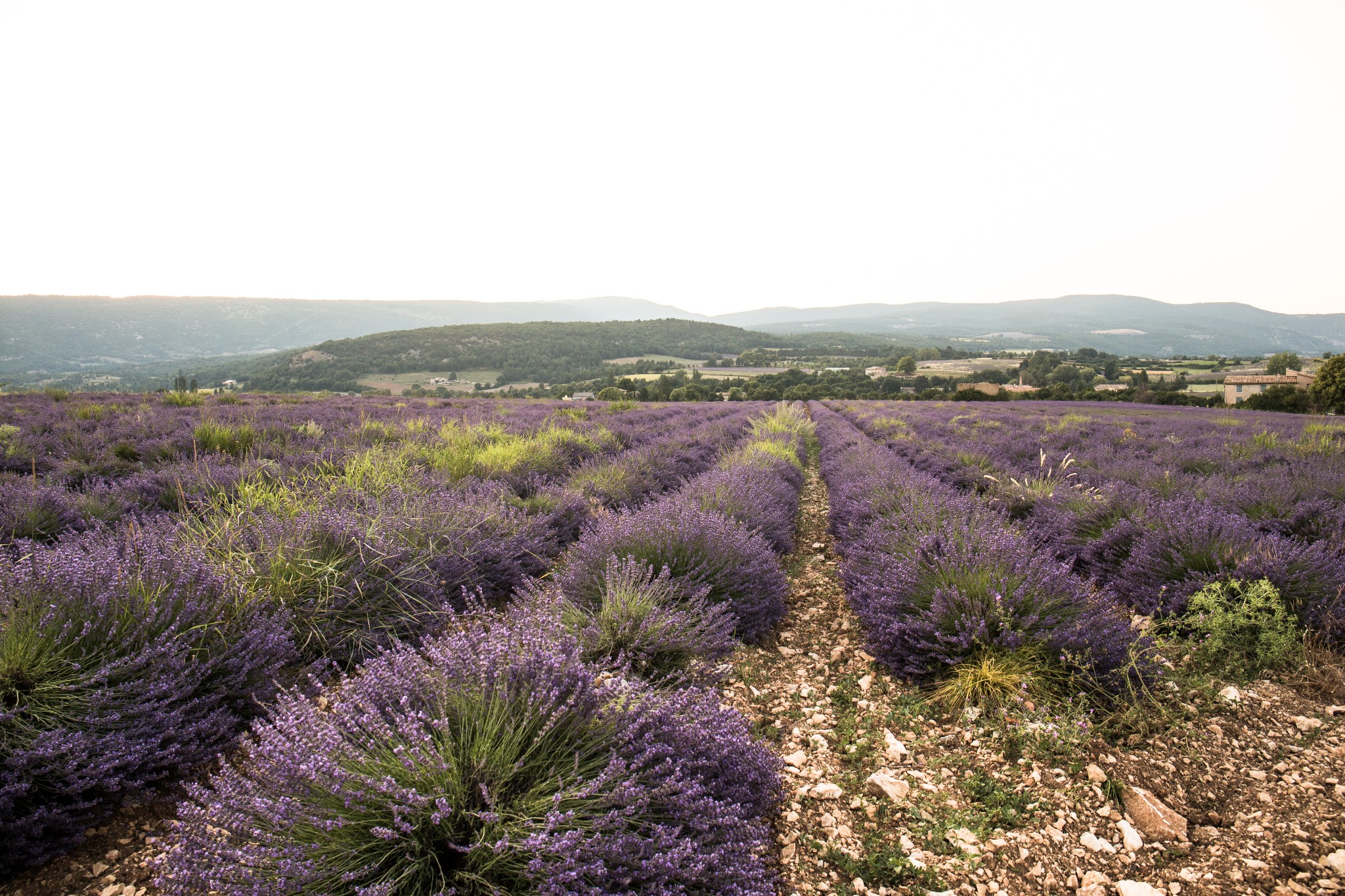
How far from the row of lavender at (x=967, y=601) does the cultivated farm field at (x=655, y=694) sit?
0.03 metres

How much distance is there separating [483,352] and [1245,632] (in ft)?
218

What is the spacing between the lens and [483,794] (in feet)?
4.41

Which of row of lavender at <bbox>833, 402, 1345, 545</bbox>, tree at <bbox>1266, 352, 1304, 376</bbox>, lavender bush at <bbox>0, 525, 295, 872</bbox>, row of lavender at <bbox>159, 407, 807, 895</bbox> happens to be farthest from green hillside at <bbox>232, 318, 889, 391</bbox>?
tree at <bbox>1266, 352, 1304, 376</bbox>

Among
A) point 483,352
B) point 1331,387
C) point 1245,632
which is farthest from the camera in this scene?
point 483,352

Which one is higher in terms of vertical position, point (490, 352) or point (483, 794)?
point (490, 352)

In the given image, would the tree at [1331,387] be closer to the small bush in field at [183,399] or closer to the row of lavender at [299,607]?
the row of lavender at [299,607]

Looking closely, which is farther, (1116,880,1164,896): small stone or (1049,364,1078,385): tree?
(1049,364,1078,385): tree

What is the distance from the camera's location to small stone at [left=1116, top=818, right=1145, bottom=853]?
1.79 m

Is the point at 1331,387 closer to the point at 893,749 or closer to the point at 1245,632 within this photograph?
the point at 1245,632

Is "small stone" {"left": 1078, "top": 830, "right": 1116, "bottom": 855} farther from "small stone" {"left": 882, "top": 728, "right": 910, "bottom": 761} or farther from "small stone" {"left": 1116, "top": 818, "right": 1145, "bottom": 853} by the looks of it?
"small stone" {"left": 882, "top": 728, "right": 910, "bottom": 761}

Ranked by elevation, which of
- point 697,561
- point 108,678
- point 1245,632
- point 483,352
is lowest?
point 1245,632

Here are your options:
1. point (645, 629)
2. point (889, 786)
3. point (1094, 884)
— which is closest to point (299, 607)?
point (645, 629)

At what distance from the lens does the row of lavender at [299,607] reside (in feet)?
5.48

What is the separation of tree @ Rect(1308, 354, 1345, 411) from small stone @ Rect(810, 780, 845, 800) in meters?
41.4
